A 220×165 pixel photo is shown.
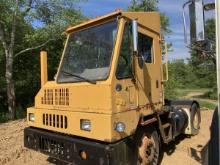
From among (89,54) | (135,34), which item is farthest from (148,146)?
(135,34)

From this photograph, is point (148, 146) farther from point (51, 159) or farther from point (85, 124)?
point (51, 159)

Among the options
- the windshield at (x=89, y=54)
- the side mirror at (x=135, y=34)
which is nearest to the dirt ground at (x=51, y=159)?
the windshield at (x=89, y=54)

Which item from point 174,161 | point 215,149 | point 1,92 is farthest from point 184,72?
point 215,149

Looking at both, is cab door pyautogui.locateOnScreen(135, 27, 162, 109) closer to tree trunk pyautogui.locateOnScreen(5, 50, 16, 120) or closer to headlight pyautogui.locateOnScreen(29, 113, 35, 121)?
headlight pyautogui.locateOnScreen(29, 113, 35, 121)

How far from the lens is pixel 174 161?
7.13 meters

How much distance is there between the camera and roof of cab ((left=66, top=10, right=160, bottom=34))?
228 inches

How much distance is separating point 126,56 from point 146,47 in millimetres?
1005

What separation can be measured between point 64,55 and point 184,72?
4977 centimetres

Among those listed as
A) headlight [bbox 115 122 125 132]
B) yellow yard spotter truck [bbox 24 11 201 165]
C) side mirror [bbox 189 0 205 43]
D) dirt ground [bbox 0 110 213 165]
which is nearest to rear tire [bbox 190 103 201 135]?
dirt ground [bbox 0 110 213 165]

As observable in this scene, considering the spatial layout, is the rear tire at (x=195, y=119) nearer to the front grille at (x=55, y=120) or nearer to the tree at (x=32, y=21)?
the front grille at (x=55, y=120)

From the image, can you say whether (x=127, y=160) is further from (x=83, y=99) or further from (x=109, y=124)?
(x=83, y=99)

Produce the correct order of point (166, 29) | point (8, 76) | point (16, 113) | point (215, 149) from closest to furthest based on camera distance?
point (215, 149) → point (8, 76) → point (16, 113) → point (166, 29)

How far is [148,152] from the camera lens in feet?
20.0

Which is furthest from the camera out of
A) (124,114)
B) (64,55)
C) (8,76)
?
(8,76)
